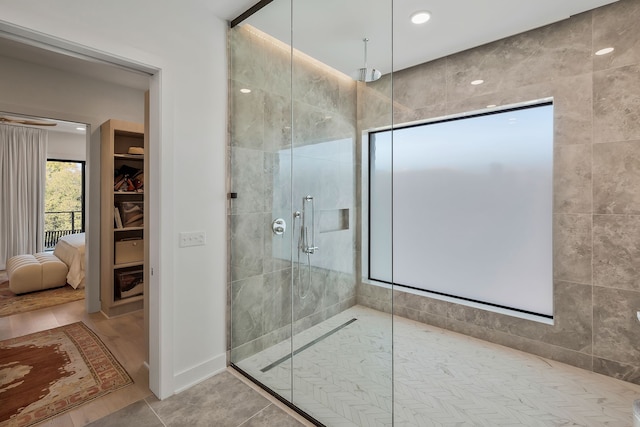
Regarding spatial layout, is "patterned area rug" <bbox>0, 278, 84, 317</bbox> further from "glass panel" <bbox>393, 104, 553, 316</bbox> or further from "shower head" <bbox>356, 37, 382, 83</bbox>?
"shower head" <bbox>356, 37, 382, 83</bbox>

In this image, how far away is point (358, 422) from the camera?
170cm

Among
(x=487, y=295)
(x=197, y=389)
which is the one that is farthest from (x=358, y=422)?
(x=487, y=295)

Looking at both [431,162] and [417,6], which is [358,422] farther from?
[417,6]

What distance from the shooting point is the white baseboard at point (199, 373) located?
6.87ft

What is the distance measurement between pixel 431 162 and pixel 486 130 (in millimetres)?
580

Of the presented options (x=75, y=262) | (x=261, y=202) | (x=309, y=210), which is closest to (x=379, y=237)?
(x=309, y=210)

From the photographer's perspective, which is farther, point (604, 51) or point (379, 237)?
point (604, 51)

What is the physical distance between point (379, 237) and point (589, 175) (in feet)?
6.32

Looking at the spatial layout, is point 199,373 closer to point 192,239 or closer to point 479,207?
point 192,239

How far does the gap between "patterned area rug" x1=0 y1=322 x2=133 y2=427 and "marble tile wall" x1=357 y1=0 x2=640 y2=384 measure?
3.32m

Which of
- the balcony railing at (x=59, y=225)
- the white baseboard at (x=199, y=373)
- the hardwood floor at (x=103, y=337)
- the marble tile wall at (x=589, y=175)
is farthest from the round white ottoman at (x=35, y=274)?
the marble tile wall at (x=589, y=175)

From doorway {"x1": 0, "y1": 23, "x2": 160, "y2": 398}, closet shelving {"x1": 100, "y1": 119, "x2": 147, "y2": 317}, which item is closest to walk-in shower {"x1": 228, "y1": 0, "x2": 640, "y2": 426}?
doorway {"x1": 0, "y1": 23, "x2": 160, "y2": 398}

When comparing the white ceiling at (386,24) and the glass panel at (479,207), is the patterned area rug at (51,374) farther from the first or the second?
the glass panel at (479,207)

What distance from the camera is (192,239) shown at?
2164mm
